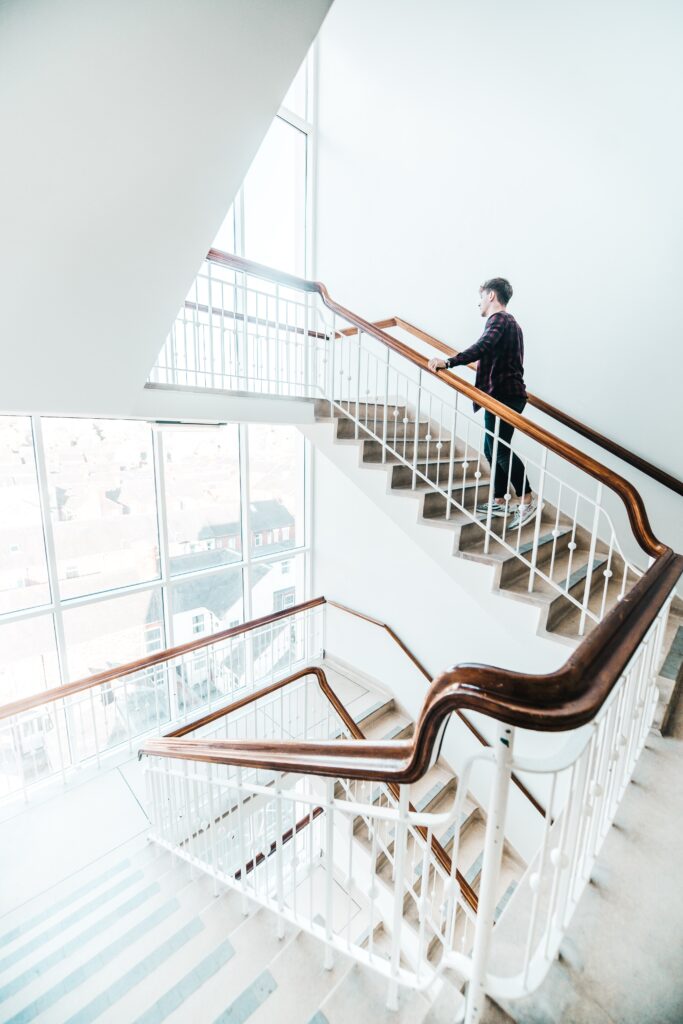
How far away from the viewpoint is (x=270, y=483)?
508cm

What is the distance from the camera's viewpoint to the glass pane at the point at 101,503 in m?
3.70

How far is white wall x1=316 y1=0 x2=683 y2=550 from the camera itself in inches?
109

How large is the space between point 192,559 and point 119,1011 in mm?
3386

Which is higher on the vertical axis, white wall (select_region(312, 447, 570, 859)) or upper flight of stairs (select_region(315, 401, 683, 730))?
upper flight of stairs (select_region(315, 401, 683, 730))

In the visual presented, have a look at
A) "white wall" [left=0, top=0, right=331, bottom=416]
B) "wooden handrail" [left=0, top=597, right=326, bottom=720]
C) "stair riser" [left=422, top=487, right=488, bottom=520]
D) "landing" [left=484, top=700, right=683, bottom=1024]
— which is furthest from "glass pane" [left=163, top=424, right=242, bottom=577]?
"landing" [left=484, top=700, right=683, bottom=1024]

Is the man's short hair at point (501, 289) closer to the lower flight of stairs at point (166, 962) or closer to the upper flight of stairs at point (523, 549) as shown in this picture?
the upper flight of stairs at point (523, 549)

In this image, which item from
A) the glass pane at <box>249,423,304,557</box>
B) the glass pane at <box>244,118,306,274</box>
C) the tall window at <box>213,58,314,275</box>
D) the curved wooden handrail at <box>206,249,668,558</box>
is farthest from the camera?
the glass pane at <box>249,423,304,557</box>

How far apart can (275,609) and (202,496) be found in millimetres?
1670

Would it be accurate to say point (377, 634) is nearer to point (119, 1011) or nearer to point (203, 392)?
point (203, 392)

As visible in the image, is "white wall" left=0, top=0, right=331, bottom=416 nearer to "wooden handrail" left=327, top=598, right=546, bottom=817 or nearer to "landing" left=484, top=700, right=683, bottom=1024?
"landing" left=484, top=700, right=683, bottom=1024

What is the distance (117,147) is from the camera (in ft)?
4.12

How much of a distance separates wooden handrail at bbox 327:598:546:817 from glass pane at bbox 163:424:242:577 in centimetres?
142

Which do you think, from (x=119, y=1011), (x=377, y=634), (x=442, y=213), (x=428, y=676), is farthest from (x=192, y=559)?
(x=442, y=213)

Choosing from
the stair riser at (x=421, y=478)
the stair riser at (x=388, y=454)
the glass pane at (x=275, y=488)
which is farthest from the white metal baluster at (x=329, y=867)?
the glass pane at (x=275, y=488)
